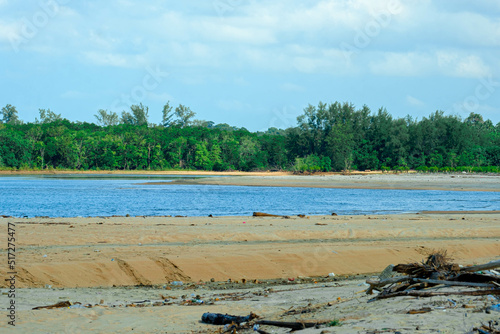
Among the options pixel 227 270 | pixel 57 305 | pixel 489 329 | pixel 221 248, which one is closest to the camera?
pixel 489 329

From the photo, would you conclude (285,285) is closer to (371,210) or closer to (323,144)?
(371,210)

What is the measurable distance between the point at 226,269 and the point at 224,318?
478cm

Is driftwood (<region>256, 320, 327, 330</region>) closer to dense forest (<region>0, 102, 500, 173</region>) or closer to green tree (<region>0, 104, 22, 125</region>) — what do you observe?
dense forest (<region>0, 102, 500, 173</region>)

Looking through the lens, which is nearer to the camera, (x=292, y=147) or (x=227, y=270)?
(x=227, y=270)

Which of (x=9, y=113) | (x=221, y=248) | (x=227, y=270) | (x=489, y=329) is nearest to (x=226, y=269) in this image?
(x=227, y=270)

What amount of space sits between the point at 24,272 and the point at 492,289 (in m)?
8.60

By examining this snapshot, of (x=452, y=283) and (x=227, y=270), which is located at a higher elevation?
(x=452, y=283)

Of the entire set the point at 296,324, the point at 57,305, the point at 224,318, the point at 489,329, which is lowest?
the point at 57,305

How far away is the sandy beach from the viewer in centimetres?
690

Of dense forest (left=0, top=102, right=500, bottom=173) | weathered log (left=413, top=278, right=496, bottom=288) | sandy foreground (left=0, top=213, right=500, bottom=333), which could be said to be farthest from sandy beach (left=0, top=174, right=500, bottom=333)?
dense forest (left=0, top=102, right=500, bottom=173)

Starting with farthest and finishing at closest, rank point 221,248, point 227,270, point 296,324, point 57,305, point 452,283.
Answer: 1. point 221,248
2. point 227,270
3. point 57,305
4. point 452,283
5. point 296,324

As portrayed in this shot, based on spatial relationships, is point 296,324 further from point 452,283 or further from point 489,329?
point 452,283

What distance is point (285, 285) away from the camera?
1071 cm

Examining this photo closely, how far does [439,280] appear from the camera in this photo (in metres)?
7.16
